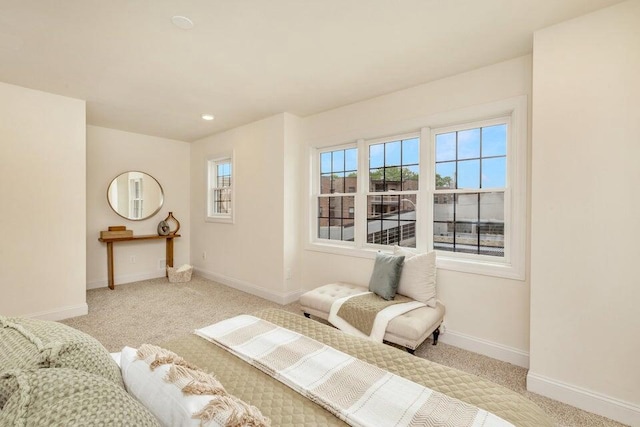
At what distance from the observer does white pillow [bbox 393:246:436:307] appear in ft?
8.86

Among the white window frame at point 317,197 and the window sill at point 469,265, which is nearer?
the window sill at point 469,265

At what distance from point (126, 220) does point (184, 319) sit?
2534 mm

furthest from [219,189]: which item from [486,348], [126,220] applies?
[486,348]

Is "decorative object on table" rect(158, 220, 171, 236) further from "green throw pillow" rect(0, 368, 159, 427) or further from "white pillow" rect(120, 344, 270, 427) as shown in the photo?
"green throw pillow" rect(0, 368, 159, 427)

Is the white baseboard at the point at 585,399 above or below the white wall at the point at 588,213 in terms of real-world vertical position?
below

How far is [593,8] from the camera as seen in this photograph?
1865mm

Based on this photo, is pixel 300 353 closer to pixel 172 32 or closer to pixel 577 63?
pixel 172 32

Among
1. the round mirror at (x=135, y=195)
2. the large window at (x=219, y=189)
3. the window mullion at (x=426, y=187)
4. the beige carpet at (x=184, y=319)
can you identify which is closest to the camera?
the beige carpet at (x=184, y=319)

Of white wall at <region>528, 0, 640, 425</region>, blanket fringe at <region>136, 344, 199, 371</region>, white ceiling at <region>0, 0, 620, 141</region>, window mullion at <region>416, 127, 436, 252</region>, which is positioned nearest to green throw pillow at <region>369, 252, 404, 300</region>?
window mullion at <region>416, 127, 436, 252</region>

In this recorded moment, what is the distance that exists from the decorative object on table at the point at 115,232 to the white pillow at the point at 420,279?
4262mm

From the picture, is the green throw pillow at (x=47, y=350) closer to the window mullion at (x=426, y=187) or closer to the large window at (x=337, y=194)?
the window mullion at (x=426, y=187)

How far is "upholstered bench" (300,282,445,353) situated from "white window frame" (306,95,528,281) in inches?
19.1

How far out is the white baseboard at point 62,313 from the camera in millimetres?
3174

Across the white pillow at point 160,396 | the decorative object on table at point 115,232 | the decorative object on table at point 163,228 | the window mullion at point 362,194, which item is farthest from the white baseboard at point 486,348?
the decorative object on table at point 115,232
